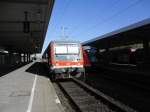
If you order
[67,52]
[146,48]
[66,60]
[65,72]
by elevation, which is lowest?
[65,72]

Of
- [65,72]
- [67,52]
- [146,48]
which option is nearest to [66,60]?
[67,52]

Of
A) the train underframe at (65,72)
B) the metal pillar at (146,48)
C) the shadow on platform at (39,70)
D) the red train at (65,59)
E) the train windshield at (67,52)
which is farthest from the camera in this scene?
the metal pillar at (146,48)

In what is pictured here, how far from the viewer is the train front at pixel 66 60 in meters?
19.5

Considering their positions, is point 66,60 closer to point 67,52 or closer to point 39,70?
point 67,52

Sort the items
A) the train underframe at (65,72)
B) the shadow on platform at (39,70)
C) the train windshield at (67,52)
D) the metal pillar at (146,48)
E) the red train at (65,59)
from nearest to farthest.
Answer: the train underframe at (65,72) < the red train at (65,59) < the train windshield at (67,52) < the shadow on platform at (39,70) < the metal pillar at (146,48)

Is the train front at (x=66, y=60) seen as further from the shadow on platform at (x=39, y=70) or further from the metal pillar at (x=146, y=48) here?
the metal pillar at (x=146, y=48)

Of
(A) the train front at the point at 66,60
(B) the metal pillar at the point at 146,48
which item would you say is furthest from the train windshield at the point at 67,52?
(B) the metal pillar at the point at 146,48

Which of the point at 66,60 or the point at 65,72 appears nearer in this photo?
the point at 65,72

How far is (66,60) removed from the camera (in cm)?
1967

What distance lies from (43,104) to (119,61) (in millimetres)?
47374

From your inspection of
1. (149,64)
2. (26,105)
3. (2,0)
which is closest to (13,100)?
(26,105)

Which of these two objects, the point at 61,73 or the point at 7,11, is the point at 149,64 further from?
the point at 7,11

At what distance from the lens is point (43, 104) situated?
421 inches

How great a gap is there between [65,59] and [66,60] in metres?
0.10
